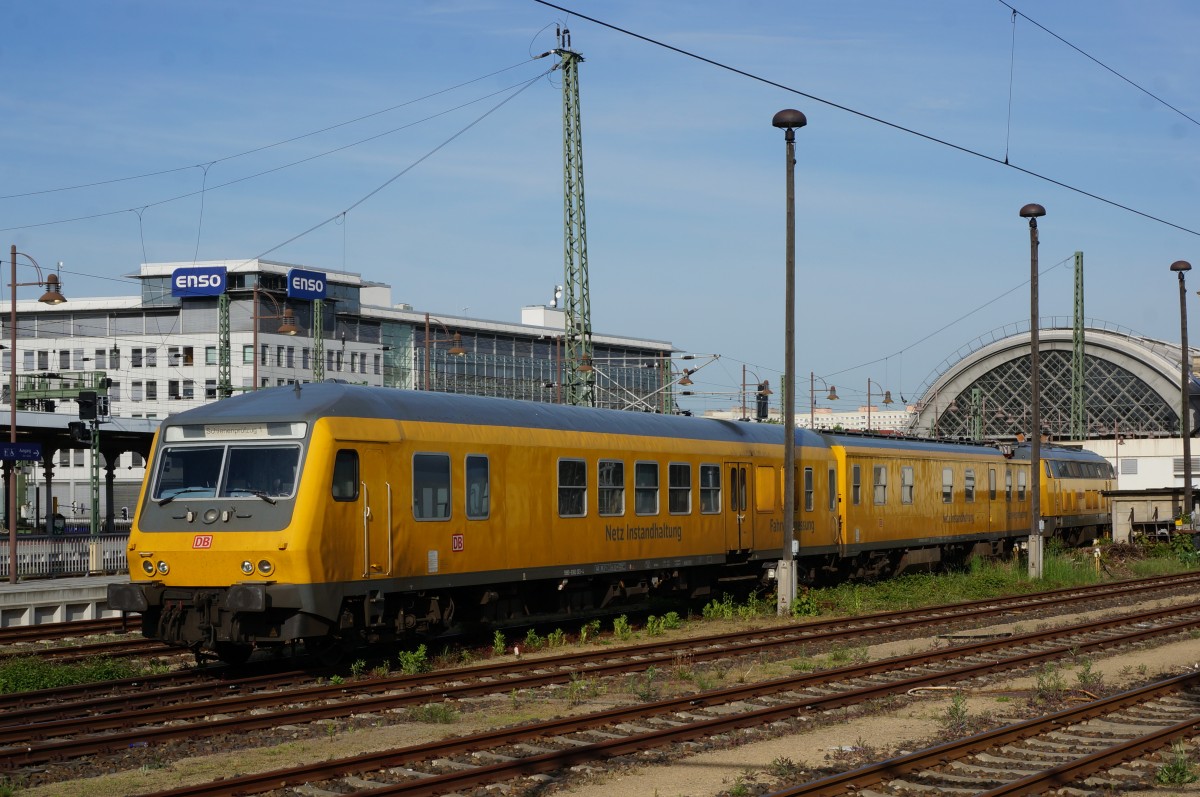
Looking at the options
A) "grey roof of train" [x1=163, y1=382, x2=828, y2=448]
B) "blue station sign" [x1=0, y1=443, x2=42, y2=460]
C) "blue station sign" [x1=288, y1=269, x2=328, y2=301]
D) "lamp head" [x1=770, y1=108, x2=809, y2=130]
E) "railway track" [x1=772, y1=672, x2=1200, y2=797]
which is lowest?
"railway track" [x1=772, y1=672, x2=1200, y2=797]

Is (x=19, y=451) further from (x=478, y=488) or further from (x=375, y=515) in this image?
(x=375, y=515)

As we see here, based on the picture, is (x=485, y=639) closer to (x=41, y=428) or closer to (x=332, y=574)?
(x=332, y=574)

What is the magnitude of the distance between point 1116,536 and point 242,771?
1650 inches

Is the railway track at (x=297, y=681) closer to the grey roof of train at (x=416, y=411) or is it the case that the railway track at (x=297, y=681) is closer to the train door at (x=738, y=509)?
the train door at (x=738, y=509)

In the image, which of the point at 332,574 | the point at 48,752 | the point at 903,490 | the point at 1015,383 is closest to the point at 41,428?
the point at 903,490

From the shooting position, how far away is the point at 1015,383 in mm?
103125

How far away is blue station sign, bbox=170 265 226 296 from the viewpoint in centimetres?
9350

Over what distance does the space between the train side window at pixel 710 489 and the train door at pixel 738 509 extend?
0.27 m

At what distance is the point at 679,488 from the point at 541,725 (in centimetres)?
1074

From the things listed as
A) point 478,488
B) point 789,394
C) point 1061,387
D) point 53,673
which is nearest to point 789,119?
point 789,394

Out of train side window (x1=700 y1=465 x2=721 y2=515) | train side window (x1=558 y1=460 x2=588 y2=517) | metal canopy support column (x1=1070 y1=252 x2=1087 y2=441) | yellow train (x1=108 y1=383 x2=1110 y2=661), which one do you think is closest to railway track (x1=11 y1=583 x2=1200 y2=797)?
yellow train (x1=108 y1=383 x2=1110 y2=661)

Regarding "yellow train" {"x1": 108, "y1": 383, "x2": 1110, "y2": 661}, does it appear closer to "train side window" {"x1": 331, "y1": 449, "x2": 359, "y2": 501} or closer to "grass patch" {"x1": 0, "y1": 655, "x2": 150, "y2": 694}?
"train side window" {"x1": 331, "y1": 449, "x2": 359, "y2": 501}

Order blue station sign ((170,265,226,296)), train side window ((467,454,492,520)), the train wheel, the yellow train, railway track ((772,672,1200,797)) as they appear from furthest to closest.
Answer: blue station sign ((170,265,226,296))
train side window ((467,454,492,520))
the train wheel
the yellow train
railway track ((772,672,1200,797))

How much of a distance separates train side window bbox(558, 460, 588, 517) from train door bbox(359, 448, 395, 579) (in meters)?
3.87
